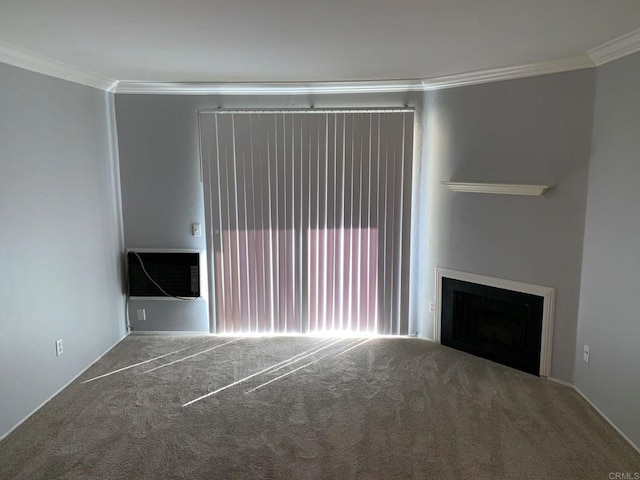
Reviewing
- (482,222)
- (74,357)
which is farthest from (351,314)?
(74,357)

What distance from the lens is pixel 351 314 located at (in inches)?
178

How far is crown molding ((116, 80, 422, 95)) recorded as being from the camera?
4148 mm

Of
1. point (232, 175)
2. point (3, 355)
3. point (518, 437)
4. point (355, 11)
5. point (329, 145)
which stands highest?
point (355, 11)

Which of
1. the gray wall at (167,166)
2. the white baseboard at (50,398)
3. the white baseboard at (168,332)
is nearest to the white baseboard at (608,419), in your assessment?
the gray wall at (167,166)

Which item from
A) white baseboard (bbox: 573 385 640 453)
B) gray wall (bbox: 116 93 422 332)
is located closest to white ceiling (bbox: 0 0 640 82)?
gray wall (bbox: 116 93 422 332)

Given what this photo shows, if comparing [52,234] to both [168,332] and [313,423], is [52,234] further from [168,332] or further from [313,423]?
[313,423]

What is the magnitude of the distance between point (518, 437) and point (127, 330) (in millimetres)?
3650

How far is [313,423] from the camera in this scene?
3037 mm

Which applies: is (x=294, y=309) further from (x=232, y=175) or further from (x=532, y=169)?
(x=532, y=169)

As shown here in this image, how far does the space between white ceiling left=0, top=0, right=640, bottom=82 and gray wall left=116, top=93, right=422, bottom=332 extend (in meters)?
0.63

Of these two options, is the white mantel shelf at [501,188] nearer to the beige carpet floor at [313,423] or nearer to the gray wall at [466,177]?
the gray wall at [466,177]

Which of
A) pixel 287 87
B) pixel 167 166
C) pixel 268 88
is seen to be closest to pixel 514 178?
pixel 287 87

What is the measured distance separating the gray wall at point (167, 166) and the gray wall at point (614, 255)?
1.66 m

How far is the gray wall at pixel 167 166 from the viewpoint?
431 centimetres
